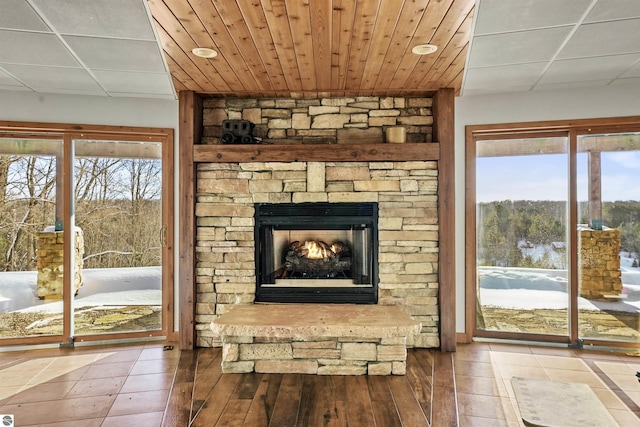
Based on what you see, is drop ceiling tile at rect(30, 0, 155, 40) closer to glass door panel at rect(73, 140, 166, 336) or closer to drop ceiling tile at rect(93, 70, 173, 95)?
drop ceiling tile at rect(93, 70, 173, 95)

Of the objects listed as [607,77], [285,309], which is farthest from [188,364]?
[607,77]

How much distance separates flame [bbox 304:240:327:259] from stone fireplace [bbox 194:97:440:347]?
0.92ft

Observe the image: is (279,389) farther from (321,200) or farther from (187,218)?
(187,218)

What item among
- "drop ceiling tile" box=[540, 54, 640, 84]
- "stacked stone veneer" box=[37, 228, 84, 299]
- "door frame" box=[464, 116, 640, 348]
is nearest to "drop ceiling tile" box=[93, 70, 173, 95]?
"stacked stone veneer" box=[37, 228, 84, 299]

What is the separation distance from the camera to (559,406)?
1694 millimetres

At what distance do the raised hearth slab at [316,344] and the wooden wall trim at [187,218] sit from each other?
65 centimetres

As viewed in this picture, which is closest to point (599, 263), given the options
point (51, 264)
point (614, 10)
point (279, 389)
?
point (614, 10)

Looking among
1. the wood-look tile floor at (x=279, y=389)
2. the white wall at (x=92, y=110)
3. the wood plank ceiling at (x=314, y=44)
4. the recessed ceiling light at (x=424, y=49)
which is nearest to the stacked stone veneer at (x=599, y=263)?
the wood-look tile floor at (x=279, y=389)

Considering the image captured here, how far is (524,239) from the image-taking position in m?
3.79

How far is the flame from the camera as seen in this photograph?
3.71 m

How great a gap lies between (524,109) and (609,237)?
1382 mm

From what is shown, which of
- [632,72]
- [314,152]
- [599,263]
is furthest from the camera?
[599,263]

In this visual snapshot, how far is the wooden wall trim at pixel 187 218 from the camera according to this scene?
140 inches

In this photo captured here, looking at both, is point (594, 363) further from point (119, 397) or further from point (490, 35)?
point (119, 397)
